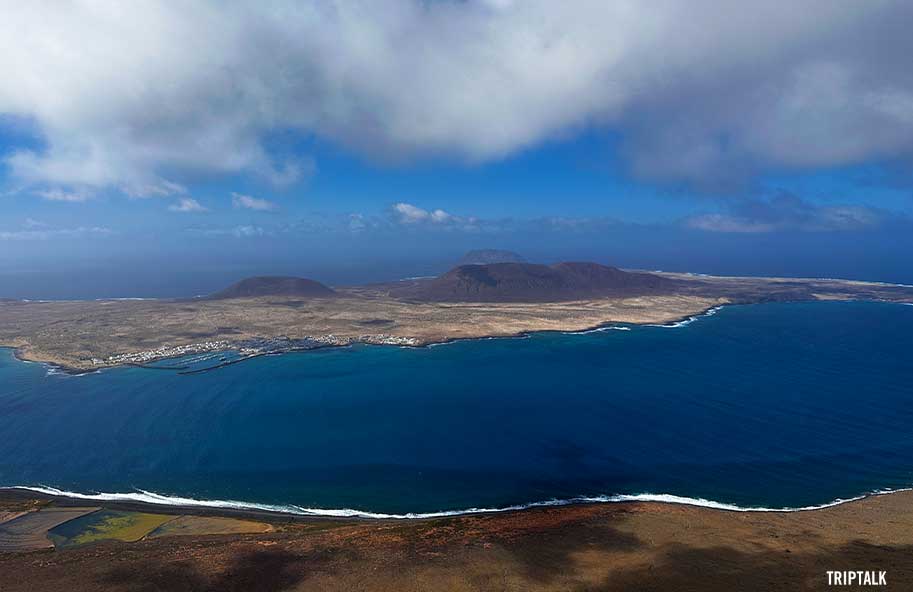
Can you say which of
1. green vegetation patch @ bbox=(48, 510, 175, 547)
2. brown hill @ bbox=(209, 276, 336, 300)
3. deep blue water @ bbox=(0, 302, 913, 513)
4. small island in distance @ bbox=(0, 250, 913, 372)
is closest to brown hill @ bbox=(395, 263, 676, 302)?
small island in distance @ bbox=(0, 250, 913, 372)

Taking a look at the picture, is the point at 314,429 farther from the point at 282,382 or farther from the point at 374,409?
the point at 282,382

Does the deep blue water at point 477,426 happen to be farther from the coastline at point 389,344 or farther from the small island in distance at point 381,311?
the small island in distance at point 381,311

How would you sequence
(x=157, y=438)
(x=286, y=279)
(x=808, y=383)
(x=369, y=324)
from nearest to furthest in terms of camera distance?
1. (x=157, y=438)
2. (x=808, y=383)
3. (x=369, y=324)
4. (x=286, y=279)

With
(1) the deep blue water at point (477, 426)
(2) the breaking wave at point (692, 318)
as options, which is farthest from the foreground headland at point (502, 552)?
(2) the breaking wave at point (692, 318)

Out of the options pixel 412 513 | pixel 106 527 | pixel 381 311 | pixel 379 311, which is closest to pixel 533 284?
pixel 381 311

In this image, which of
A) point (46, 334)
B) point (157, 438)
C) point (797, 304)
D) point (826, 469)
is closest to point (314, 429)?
point (157, 438)

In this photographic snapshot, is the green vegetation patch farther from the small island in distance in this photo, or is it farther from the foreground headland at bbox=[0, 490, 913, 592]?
the small island in distance

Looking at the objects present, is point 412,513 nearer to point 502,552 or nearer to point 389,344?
point 502,552

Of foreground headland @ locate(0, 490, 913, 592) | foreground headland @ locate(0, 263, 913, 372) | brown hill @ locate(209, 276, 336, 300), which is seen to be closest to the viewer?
foreground headland @ locate(0, 490, 913, 592)
